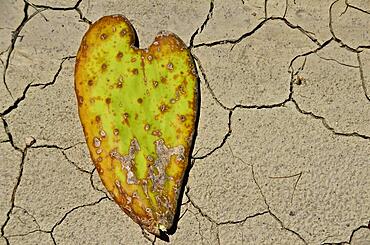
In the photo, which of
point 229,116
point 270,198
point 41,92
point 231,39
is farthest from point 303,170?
point 41,92

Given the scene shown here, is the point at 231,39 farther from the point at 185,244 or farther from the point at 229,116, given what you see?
the point at 185,244

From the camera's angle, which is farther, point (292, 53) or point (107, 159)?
point (292, 53)

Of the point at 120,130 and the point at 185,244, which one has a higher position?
the point at 120,130

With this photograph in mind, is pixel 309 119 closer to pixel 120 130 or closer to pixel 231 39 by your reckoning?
pixel 231 39

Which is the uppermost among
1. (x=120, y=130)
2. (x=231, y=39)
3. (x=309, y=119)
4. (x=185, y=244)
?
(x=231, y=39)

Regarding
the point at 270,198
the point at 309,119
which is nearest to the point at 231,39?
the point at 309,119
